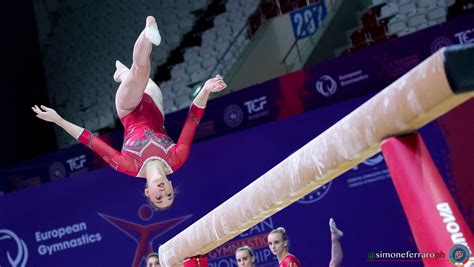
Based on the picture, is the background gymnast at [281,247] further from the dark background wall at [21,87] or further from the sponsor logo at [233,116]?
the dark background wall at [21,87]

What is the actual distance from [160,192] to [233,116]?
3.86 metres

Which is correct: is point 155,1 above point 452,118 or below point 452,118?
above

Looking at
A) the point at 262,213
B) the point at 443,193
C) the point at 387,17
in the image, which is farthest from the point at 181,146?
the point at 387,17

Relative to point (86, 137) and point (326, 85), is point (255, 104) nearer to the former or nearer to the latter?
point (326, 85)

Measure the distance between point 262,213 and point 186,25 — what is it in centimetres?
1073

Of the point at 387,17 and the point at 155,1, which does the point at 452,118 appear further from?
the point at 155,1

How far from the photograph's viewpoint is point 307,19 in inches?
432

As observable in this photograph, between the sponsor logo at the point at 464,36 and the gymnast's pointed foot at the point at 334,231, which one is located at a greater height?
the sponsor logo at the point at 464,36

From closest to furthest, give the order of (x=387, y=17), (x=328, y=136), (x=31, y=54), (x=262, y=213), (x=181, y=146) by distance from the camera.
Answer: (x=328, y=136), (x=262, y=213), (x=181, y=146), (x=387, y=17), (x=31, y=54)

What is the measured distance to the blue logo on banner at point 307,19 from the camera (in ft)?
35.7

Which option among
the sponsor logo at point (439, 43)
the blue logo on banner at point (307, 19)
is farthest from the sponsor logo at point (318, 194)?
the blue logo on banner at point (307, 19)

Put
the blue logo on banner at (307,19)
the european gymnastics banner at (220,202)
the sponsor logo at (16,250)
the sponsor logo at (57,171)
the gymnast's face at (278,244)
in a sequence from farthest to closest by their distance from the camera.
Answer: the blue logo on banner at (307,19)
the sponsor logo at (16,250)
the sponsor logo at (57,171)
the european gymnastics banner at (220,202)
the gymnast's face at (278,244)

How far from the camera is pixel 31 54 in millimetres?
13344

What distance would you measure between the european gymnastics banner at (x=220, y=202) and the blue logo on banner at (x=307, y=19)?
337 cm
